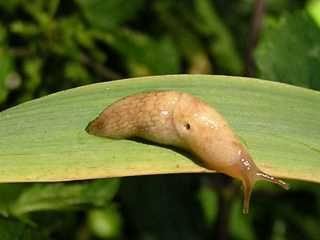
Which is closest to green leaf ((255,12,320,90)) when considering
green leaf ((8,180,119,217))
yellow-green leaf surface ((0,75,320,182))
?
yellow-green leaf surface ((0,75,320,182))

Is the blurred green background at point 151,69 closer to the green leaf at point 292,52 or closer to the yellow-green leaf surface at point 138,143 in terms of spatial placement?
the green leaf at point 292,52

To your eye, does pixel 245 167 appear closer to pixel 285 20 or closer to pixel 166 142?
pixel 166 142

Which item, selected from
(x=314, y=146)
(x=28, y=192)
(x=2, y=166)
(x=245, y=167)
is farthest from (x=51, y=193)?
(x=314, y=146)

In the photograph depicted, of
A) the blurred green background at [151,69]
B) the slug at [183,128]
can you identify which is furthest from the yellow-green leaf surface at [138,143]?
the blurred green background at [151,69]

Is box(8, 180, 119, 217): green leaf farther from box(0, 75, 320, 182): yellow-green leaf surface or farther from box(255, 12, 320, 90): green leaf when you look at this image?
box(255, 12, 320, 90): green leaf

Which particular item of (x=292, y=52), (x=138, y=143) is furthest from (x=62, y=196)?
(x=292, y=52)
